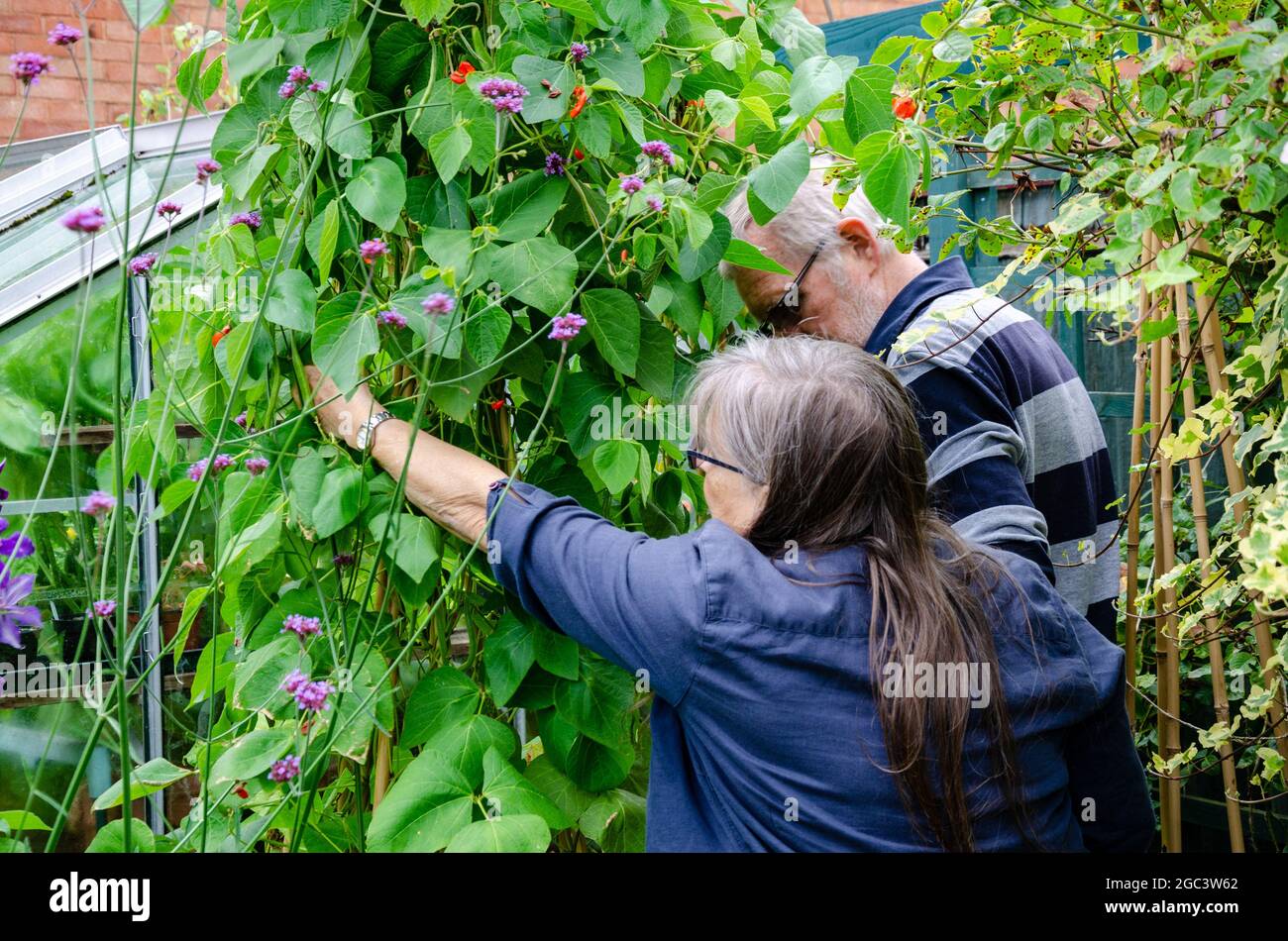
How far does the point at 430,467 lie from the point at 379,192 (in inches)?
11.3

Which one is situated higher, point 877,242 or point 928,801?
point 877,242

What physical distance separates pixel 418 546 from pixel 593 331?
0.30m

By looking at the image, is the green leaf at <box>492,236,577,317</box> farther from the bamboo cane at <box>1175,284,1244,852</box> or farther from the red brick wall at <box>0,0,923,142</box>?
the red brick wall at <box>0,0,923,142</box>

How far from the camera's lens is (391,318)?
108cm

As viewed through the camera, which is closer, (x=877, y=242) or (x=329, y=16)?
(x=329, y=16)

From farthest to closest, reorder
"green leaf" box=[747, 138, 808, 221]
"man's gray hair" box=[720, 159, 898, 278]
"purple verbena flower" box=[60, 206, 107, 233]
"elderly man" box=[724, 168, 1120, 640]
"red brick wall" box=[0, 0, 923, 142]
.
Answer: "red brick wall" box=[0, 0, 923, 142], "man's gray hair" box=[720, 159, 898, 278], "elderly man" box=[724, 168, 1120, 640], "green leaf" box=[747, 138, 808, 221], "purple verbena flower" box=[60, 206, 107, 233]

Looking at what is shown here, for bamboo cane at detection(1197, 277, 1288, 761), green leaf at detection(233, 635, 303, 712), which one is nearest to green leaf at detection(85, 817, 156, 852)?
green leaf at detection(233, 635, 303, 712)

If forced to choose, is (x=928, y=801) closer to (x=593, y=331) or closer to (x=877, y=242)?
(x=593, y=331)

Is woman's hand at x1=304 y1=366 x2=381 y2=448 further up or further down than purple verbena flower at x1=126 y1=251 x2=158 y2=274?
further down

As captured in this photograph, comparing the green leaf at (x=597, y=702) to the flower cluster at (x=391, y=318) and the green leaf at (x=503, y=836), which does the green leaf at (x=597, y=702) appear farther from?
the flower cluster at (x=391, y=318)

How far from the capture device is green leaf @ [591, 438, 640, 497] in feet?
3.91

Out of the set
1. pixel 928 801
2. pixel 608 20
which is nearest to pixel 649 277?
pixel 608 20

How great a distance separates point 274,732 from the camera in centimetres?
113

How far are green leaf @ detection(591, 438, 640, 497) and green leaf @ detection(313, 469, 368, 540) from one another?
0.26 meters
